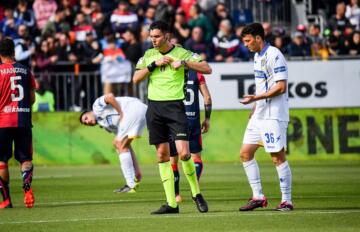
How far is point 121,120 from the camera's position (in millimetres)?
19406

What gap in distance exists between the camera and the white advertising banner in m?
27.6

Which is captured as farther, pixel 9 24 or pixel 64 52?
pixel 9 24

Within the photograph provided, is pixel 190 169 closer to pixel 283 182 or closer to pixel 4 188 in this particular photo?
Result: pixel 283 182

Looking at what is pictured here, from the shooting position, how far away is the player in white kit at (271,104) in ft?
45.7

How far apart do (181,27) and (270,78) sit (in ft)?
52.2

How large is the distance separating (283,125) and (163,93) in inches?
63.7

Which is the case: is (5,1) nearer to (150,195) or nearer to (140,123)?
(140,123)

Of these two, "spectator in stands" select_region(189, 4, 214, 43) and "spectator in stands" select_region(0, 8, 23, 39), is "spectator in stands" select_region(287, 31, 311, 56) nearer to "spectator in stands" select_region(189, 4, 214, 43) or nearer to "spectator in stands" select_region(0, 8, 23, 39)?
"spectator in stands" select_region(189, 4, 214, 43)

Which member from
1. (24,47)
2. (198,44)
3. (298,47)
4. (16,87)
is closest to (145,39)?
(198,44)

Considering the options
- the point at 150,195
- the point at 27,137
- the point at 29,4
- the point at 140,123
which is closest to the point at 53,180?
the point at 140,123

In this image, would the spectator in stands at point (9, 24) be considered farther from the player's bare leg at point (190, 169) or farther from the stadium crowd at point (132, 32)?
the player's bare leg at point (190, 169)

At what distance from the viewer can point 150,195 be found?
57.7 ft

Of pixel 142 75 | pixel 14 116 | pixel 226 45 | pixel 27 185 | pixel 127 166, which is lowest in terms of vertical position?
pixel 127 166

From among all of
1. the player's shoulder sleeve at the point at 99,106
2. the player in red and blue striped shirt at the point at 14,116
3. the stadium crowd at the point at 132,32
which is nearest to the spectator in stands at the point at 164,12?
the stadium crowd at the point at 132,32
